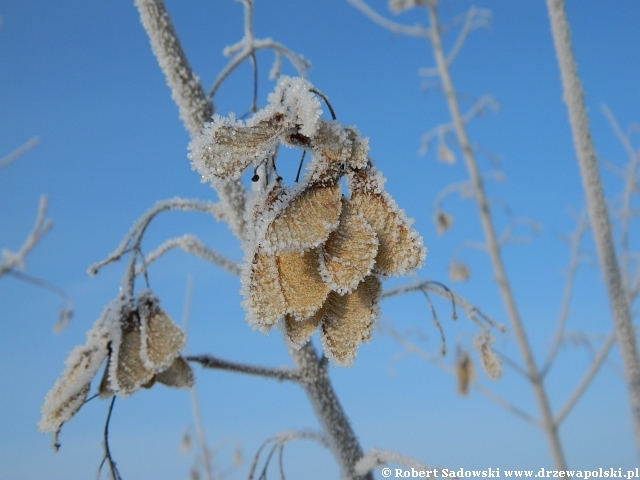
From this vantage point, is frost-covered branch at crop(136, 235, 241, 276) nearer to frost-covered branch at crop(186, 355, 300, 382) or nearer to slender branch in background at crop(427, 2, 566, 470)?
frost-covered branch at crop(186, 355, 300, 382)

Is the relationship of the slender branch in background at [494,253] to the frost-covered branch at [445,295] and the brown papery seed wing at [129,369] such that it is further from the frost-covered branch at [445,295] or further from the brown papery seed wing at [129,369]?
the brown papery seed wing at [129,369]

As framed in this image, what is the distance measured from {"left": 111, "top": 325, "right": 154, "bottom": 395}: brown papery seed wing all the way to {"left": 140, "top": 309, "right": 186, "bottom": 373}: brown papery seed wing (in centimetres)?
1

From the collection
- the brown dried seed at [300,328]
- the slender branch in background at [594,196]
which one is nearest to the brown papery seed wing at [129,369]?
the brown dried seed at [300,328]

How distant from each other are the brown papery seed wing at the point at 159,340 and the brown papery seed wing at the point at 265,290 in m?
0.31

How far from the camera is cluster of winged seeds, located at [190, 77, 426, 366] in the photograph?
41 cm

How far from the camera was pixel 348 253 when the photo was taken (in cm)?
43

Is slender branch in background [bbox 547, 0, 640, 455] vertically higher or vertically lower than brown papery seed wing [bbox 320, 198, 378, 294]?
higher

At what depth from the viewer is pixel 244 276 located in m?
0.43

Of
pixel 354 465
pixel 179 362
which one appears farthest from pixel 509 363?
pixel 179 362

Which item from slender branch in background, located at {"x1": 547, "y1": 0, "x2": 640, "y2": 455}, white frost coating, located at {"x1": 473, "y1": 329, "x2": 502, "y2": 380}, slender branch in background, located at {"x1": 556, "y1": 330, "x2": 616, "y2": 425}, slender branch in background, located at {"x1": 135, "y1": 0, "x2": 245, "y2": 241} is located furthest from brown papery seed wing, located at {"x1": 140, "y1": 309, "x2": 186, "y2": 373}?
slender branch in background, located at {"x1": 556, "y1": 330, "x2": 616, "y2": 425}

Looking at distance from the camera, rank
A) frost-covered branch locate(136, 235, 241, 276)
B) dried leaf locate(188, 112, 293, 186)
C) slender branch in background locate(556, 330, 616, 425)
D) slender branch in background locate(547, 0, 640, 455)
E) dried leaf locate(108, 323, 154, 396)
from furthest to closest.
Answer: slender branch in background locate(556, 330, 616, 425) < slender branch in background locate(547, 0, 640, 455) < frost-covered branch locate(136, 235, 241, 276) < dried leaf locate(108, 323, 154, 396) < dried leaf locate(188, 112, 293, 186)

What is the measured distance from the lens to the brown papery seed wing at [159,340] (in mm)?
685

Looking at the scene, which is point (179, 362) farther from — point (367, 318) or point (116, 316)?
point (367, 318)

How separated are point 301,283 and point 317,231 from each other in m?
0.05
